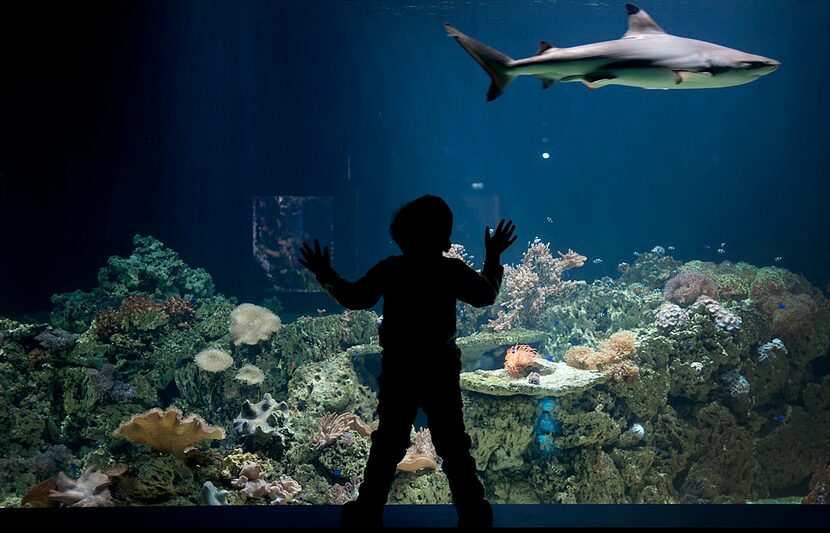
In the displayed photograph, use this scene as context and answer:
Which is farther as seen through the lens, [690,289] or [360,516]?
[690,289]

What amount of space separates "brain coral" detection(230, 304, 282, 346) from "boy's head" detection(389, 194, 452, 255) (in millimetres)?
7236

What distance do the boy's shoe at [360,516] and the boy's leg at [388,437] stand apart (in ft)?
0.08

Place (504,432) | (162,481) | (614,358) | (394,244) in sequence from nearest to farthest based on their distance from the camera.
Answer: (162,481), (504,432), (614,358), (394,244)

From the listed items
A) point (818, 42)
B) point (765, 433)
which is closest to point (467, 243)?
point (765, 433)

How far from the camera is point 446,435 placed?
2314 mm

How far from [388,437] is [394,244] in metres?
14.1

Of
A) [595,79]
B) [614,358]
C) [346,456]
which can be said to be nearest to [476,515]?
[595,79]

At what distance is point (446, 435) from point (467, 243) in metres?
16.4

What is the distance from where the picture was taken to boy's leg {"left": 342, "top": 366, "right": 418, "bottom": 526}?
2.30 metres

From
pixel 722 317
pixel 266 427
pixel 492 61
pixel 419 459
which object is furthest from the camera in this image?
pixel 722 317

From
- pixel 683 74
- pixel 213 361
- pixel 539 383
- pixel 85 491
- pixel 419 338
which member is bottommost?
pixel 213 361

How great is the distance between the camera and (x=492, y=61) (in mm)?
3215

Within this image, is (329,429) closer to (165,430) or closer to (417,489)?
(417,489)

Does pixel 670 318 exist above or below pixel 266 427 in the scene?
above
